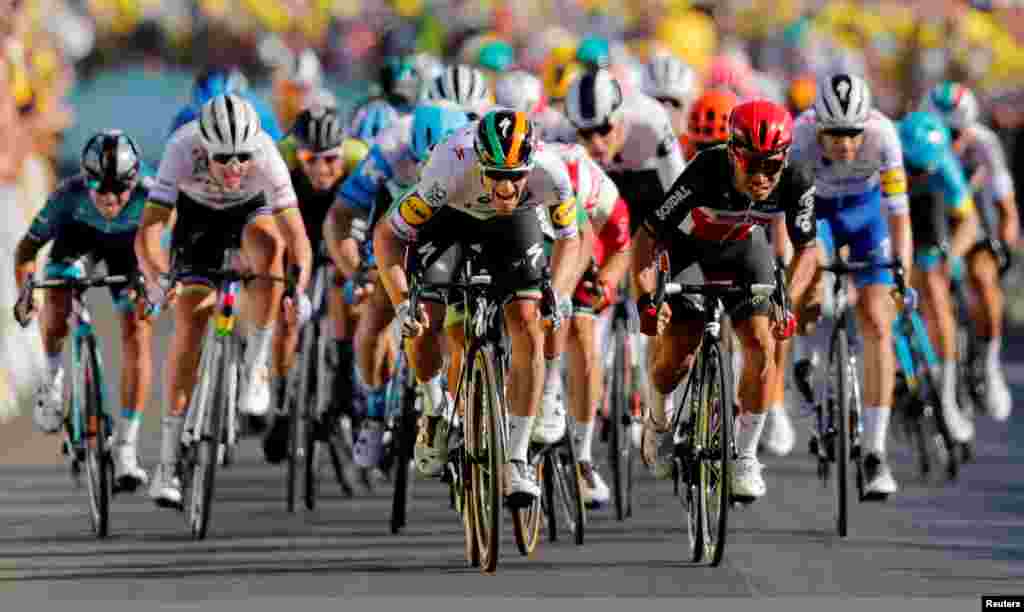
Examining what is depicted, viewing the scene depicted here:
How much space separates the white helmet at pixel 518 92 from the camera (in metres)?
17.2

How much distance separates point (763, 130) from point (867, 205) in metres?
2.90

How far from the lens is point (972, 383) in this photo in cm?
1952

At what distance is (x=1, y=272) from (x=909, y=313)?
681cm

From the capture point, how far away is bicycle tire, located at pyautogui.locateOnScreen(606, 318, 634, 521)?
14812 millimetres

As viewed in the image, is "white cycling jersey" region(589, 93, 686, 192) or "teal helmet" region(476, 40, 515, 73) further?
"teal helmet" region(476, 40, 515, 73)

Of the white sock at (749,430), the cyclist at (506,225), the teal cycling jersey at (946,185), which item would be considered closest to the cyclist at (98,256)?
the cyclist at (506,225)

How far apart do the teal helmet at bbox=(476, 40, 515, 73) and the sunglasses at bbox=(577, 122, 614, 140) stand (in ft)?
19.7

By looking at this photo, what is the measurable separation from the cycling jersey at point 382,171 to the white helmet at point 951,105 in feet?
15.4

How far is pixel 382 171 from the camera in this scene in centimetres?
1515

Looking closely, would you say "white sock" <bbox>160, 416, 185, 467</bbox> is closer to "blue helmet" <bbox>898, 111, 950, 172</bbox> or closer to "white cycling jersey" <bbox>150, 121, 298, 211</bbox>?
"white cycling jersey" <bbox>150, 121, 298, 211</bbox>

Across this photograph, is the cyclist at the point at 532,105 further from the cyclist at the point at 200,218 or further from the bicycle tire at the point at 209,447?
the bicycle tire at the point at 209,447

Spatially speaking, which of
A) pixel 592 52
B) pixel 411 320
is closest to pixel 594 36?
pixel 592 52

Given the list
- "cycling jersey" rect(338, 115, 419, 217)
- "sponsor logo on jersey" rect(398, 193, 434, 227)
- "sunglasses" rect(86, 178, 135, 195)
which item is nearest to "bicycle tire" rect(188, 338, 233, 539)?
"sunglasses" rect(86, 178, 135, 195)
